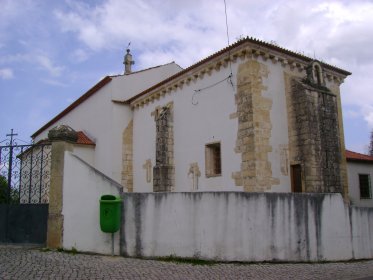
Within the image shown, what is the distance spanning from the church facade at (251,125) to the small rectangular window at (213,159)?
0.04 m

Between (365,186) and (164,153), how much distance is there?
11511 millimetres

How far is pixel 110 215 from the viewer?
786 cm

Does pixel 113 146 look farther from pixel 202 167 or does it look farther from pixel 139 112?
pixel 202 167

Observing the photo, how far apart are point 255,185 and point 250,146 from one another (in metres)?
1.26

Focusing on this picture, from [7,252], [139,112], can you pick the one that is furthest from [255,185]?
[139,112]

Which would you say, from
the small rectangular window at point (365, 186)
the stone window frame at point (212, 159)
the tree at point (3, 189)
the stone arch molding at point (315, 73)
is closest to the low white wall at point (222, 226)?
the tree at point (3, 189)

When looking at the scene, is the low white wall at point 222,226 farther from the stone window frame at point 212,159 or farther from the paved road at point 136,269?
the stone window frame at point 212,159

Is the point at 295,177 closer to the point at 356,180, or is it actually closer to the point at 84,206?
the point at 84,206

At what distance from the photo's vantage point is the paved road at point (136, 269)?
20.5 feet

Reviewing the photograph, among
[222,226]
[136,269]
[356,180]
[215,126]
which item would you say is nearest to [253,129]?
[215,126]

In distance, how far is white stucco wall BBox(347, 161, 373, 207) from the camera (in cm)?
1922

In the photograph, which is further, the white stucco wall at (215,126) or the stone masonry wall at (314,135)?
the white stucco wall at (215,126)

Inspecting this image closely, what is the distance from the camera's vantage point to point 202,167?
46.9 feet

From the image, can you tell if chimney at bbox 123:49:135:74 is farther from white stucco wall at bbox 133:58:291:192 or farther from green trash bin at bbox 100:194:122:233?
green trash bin at bbox 100:194:122:233
